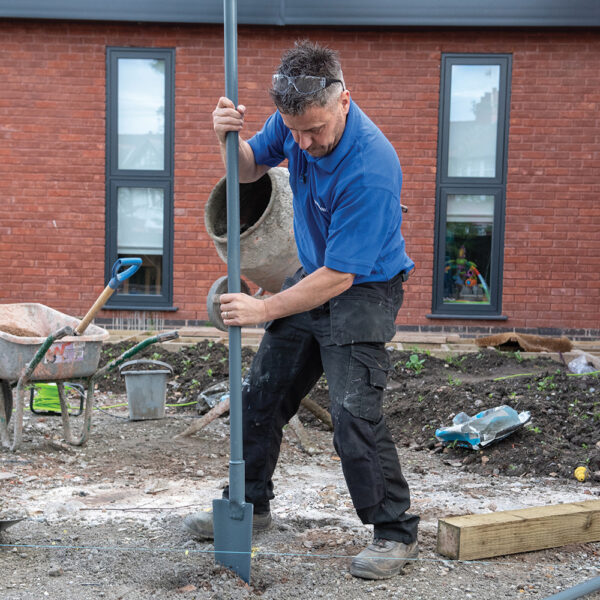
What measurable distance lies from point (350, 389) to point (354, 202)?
0.79 meters

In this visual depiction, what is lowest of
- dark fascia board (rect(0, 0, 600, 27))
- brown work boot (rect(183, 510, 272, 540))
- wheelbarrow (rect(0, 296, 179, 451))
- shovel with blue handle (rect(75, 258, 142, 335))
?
brown work boot (rect(183, 510, 272, 540))

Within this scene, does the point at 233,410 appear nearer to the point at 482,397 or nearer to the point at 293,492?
the point at 293,492

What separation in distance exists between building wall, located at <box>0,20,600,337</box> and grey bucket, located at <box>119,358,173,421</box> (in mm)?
3419

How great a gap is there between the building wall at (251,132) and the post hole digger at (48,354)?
4076 mm

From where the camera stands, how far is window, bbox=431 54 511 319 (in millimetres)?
9281

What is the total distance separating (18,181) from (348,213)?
7.51 metres

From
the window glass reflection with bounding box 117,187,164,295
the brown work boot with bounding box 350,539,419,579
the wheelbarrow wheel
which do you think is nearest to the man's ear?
the brown work boot with bounding box 350,539,419,579

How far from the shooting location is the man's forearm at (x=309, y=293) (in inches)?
117

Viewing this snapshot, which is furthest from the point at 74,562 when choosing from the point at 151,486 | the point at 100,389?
the point at 100,389

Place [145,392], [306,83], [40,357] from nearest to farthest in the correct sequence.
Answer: [306,83] < [40,357] < [145,392]

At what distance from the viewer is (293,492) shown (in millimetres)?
4383

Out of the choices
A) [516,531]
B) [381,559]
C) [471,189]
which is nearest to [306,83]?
[381,559]

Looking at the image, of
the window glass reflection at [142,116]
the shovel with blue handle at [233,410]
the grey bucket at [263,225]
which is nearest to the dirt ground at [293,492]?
the shovel with blue handle at [233,410]

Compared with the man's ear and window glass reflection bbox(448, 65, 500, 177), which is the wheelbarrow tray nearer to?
the man's ear
